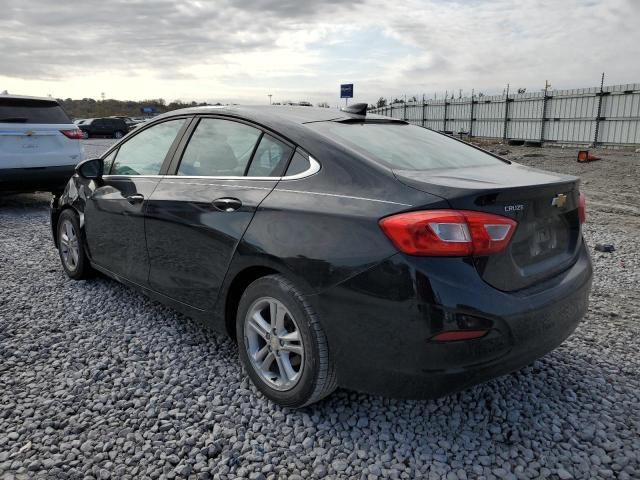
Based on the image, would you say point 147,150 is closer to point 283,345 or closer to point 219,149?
point 219,149

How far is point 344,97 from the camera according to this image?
2756cm

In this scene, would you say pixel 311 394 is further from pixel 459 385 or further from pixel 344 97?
pixel 344 97

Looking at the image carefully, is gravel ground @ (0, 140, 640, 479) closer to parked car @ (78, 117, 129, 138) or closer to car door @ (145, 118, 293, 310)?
car door @ (145, 118, 293, 310)

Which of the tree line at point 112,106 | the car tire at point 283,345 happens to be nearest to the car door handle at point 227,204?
the car tire at point 283,345

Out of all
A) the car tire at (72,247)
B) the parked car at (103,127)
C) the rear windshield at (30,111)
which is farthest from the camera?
the parked car at (103,127)

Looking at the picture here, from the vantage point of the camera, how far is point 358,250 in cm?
223

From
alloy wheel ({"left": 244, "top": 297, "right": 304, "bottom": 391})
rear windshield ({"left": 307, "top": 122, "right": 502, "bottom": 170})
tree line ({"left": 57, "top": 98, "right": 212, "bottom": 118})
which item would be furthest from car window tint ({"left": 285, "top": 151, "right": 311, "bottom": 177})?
tree line ({"left": 57, "top": 98, "right": 212, "bottom": 118})

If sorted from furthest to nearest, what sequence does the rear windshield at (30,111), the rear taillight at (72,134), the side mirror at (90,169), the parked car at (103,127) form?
the parked car at (103,127) < the rear taillight at (72,134) < the rear windshield at (30,111) < the side mirror at (90,169)

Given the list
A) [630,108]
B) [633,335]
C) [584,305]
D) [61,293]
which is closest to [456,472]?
[584,305]

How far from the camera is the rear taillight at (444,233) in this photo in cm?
209

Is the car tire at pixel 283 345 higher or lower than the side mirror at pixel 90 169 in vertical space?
lower

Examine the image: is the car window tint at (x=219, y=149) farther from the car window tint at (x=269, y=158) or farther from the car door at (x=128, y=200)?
the car door at (x=128, y=200)

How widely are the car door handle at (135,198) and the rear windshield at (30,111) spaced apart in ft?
17.1

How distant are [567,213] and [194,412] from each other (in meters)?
2.18
